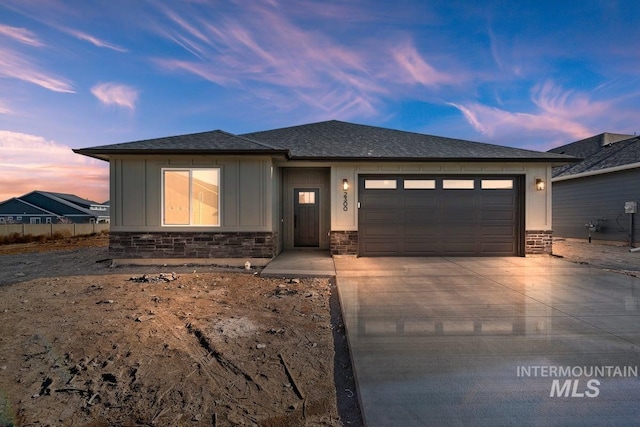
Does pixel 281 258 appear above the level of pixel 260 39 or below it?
below

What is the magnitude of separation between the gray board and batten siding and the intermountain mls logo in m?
12.6

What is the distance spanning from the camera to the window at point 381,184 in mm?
8875

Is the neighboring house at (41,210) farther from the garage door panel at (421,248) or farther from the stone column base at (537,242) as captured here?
the stone column base at (537,242)

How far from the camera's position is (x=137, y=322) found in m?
3.85

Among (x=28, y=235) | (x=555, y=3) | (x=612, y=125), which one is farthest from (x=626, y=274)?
(x=28, y=235)

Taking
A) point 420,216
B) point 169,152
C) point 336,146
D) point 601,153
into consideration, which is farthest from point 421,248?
point 601,153

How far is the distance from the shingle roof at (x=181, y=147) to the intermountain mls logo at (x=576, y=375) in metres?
6.27

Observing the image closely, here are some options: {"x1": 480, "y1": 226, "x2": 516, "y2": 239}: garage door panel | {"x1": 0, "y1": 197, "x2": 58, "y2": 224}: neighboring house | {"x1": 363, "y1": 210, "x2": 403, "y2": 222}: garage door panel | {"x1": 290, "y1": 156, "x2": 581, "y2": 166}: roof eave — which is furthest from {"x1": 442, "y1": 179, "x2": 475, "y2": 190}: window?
{"x1": 0, "y1": 197, "x2": 58, "y2": 224}: neighboring house

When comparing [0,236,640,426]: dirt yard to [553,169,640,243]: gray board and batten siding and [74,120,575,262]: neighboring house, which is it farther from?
[553,169,640,243]: gray board and batten siding

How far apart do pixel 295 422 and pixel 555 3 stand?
1142cm

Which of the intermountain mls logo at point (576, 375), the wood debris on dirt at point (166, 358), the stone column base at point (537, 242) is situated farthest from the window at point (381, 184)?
the intermountain mls logo at point (576, 375)

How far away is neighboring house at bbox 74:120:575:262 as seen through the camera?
7.82m

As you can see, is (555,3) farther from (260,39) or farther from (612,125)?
(612,125)

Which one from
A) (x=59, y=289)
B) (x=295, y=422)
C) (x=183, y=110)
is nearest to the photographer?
(x=295, y=422)
